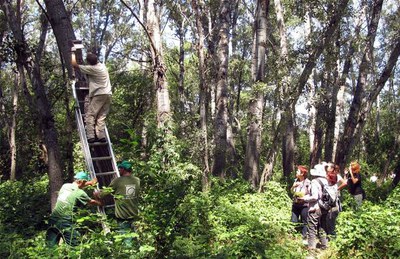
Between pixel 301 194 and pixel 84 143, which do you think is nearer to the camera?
pixel 84 143

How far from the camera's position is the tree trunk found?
13.3m

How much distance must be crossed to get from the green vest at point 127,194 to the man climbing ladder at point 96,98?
3.66 ft

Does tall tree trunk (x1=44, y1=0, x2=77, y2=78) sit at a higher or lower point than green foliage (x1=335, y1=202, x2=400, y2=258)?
higher

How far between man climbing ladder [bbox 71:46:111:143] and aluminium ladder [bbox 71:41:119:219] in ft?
0.38

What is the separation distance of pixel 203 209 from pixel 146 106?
13891 millimetres

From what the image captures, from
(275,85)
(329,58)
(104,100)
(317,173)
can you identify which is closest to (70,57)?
(104,100)

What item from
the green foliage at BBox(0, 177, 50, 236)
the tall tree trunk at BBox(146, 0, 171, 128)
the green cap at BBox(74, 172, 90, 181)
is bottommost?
the green foliage at BBox(0, 177, 50, 236)

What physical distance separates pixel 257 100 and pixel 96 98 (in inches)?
291

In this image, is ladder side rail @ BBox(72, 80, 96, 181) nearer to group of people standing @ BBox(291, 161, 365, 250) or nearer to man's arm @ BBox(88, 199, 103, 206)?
man's arm @ BBox(88, 199, 103, 206)

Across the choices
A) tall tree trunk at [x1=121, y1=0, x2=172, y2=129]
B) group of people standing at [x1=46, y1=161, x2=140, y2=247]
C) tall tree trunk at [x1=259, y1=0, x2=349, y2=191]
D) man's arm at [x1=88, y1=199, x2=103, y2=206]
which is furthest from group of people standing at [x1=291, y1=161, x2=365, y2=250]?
man's arm at [x1=88, y1=199, x2=103, y2=206]

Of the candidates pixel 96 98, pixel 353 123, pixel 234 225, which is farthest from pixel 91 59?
pixel 353 123

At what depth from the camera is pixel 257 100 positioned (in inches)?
522

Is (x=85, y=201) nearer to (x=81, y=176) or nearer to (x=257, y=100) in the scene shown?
(x=81, y=176)

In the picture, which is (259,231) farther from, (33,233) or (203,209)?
(33,233)
